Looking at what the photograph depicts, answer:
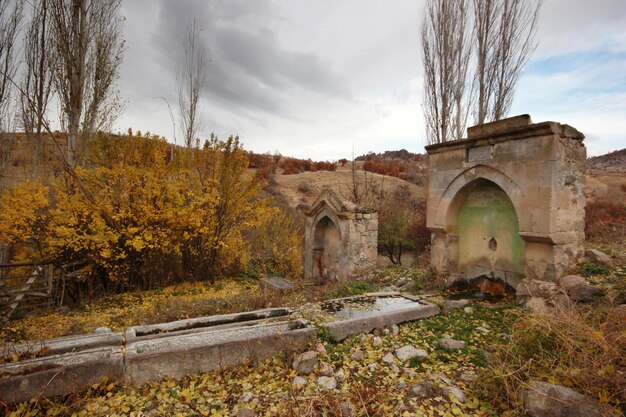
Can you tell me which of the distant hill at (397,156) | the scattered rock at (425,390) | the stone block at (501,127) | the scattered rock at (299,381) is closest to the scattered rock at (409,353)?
the scattered rock at (425,390)

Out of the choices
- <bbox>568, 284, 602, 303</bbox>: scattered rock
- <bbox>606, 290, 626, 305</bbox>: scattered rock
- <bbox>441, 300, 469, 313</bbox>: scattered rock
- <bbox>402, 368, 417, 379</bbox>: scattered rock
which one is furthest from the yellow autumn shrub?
<bbox>606, 290, 626, 305</bbox>: scattered rock

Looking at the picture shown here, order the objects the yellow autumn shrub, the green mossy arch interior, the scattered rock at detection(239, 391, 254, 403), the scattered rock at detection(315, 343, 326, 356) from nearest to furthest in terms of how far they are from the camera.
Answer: the scattered rock at detection(239, 391, 254, 403) < the scattered rock at detection(315, 343, 326, 356) < the green mossy arch interior < the yellow autumn shrub

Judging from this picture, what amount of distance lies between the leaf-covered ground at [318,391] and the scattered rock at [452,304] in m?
1.07

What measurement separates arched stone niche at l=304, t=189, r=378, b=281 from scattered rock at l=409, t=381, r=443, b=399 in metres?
5.26

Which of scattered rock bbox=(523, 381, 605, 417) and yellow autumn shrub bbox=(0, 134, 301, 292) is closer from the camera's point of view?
scattered rock bbox=(523, 381, 605, 417)

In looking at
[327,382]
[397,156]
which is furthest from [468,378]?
[397,156]

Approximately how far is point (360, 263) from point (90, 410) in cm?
650

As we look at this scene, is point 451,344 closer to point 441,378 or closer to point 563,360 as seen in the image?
point 441,378

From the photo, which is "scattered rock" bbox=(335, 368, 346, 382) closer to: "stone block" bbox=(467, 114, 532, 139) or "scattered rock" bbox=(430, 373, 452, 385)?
"scattered rock" bbox=(430, 373, 452, 385)

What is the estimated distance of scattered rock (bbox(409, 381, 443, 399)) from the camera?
2.99 meters

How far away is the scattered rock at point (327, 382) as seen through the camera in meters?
3.27

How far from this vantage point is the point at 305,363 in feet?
11.8

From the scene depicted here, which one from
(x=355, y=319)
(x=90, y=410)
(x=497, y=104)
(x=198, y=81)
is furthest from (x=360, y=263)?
(x=198, y=81)

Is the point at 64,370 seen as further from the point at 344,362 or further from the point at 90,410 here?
the point at 344,362
